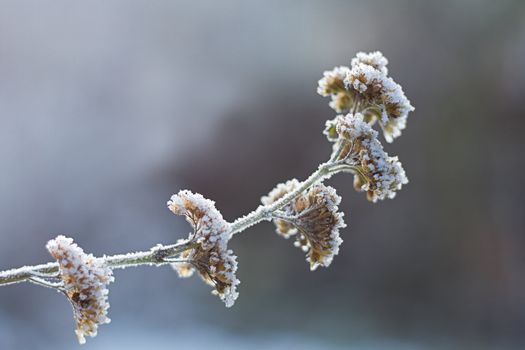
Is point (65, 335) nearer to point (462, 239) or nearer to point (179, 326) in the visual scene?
point (179, 326)

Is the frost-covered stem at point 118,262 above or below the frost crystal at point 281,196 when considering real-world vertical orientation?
below

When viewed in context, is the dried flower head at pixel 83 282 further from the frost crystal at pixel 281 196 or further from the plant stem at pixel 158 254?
the frost crystal at pixel 281 196

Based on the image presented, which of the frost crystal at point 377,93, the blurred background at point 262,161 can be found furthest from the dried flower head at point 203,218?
the blurred background at point 262,161

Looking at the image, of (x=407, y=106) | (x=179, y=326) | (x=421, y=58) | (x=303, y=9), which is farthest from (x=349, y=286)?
(x=407, y=106)

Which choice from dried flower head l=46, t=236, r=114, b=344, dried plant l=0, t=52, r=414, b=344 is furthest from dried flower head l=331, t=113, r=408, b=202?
dried flower head l=46, t=236, r=114, b=344

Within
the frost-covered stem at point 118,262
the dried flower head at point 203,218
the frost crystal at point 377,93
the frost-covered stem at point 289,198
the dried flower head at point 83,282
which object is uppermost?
the frost crystal at point 377,93

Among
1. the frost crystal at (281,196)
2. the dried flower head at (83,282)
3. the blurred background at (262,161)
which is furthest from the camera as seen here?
the blurred background at (262,161)

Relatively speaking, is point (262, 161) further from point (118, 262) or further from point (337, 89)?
point (118, 262)

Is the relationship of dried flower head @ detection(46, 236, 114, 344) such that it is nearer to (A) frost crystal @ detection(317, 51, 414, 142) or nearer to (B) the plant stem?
(B) the plant stem
